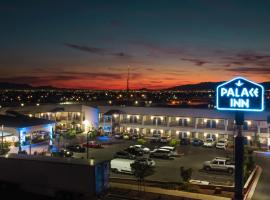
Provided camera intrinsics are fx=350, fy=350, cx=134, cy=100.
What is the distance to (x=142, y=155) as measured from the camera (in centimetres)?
3775

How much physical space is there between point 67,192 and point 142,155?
59.8ft

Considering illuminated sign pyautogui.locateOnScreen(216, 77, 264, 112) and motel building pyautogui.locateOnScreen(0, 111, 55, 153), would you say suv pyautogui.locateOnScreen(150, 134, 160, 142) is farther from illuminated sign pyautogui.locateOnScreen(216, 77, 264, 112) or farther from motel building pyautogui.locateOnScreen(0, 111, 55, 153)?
illuminated sign pyautogui.locateOnScreen(216, 77, 264, 112)

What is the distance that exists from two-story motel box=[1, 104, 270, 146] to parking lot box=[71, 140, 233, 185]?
449 cm

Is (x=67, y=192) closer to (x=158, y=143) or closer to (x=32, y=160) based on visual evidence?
(x=32, y=160)

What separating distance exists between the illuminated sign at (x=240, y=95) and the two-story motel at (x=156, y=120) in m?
28.3

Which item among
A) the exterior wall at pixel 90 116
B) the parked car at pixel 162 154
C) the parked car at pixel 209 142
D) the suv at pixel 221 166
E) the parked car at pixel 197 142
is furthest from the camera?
the exterior wall at pixel 90 116

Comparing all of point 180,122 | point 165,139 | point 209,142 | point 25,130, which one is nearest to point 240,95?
point 25,130

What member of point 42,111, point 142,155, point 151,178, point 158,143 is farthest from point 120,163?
point 42,111

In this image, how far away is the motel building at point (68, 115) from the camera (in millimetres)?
54781

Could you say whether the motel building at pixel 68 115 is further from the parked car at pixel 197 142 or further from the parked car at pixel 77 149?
the parked car at pixel 197 142

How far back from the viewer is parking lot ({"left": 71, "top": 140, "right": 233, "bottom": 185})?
28.3 m

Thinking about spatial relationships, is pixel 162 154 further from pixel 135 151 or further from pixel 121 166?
pixel 121 166

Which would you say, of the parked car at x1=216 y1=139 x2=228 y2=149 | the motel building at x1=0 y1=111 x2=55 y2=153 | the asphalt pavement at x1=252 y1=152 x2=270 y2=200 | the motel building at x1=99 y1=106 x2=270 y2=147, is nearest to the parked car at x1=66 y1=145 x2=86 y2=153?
the motel building at x1=0 y1=111 x2=55 y2=153

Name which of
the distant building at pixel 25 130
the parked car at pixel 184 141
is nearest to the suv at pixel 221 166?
the parked car at pixel 184 141
